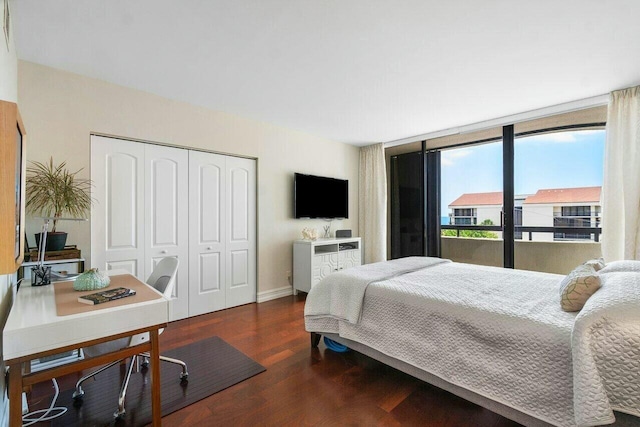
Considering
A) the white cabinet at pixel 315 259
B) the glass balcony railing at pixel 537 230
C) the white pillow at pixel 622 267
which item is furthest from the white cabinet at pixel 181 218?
the white pillow at pixel 622 267

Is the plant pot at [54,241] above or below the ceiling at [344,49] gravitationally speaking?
below

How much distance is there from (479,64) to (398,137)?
2331mm

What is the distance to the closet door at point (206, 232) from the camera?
336cm

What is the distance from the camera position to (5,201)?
0.96m

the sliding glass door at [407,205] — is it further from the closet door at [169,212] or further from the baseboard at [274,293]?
the closet door at [169,212]

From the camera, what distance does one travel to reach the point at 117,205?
285cm

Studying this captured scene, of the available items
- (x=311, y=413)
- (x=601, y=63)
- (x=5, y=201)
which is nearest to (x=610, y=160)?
(x=601, y=63)

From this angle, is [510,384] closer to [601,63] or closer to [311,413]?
[311,413]

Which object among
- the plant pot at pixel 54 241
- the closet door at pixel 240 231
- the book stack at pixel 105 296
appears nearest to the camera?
the book stack at pixel 105 296

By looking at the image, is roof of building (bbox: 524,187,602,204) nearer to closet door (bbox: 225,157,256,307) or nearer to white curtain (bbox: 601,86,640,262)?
white curtain (bbox: 601,86,640,262)

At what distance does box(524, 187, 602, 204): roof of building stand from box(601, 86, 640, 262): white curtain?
397 mm

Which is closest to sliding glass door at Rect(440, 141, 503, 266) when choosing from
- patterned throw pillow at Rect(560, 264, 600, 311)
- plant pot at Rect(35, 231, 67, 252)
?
patterned throw pillow at Rect(560, 264, 600, 311)

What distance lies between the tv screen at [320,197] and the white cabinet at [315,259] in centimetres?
48

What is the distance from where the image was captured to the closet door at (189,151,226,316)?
3363mm
